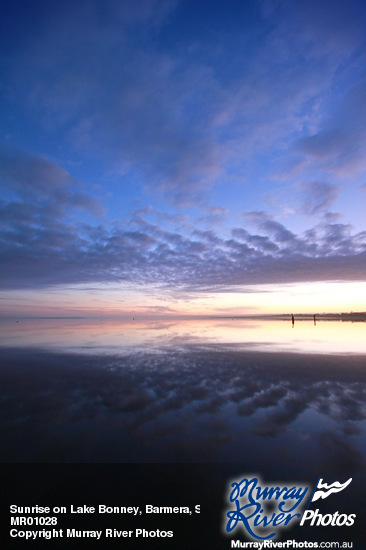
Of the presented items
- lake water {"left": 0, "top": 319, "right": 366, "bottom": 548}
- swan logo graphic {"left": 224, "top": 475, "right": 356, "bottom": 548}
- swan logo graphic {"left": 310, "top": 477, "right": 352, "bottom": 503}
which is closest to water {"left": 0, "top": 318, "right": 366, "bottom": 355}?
lake water {"left": 0, "top": 319, "right": 366, "bottom": 548}

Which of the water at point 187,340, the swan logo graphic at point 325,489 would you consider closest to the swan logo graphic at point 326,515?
the swan logo graphic at point 325,489

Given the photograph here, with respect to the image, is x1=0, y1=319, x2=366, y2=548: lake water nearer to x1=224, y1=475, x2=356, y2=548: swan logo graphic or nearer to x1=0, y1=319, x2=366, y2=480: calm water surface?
x1=0, y1=319, x2=366, y2=480: calm water surface

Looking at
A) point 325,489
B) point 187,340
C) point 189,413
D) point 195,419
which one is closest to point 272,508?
point 325,489

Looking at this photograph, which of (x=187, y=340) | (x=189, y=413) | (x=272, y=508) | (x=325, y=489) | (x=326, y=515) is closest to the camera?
(x=326, y=515)

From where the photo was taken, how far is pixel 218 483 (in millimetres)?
5316

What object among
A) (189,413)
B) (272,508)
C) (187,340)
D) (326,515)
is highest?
(189,413)

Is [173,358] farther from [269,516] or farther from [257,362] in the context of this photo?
[269,516]

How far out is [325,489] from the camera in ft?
17.3

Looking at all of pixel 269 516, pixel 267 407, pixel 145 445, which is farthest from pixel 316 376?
pixel 145 445

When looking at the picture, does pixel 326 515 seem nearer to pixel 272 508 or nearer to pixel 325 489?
pixel 325 489

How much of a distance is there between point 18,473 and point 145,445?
301 cm

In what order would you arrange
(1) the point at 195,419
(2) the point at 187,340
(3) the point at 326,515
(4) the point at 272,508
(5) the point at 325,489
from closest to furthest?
(3) the point at 326,515 < (4) the point at 272,508 < (5) the point at 325,489 < (1) the point at 195,419 < (2) the point at 187,340

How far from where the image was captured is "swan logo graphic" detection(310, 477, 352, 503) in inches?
202

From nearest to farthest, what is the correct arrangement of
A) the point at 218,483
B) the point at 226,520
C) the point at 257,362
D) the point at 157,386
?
the point at 226,520
the point at 218,483
the point at 157,386
the point at 257,362
